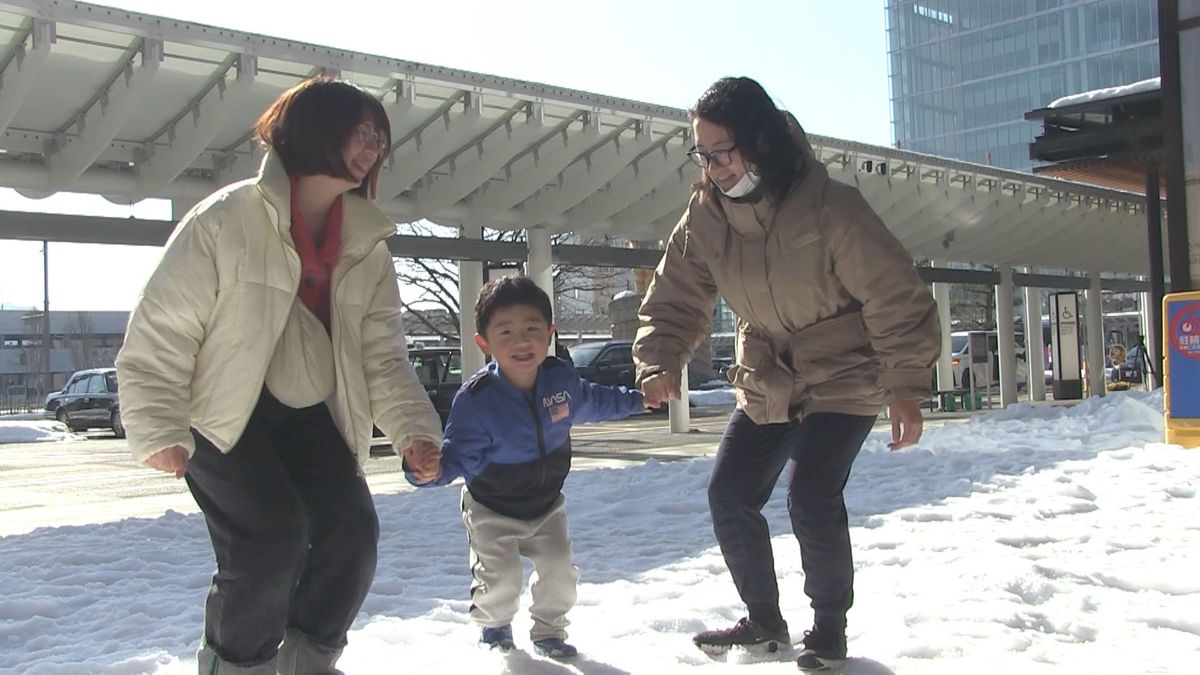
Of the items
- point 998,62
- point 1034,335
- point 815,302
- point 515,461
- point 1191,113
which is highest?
point 998,62

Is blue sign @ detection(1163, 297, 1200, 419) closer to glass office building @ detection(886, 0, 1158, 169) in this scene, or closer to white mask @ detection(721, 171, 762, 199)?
Result: white mask @ detection(721, 171, 762, 199)

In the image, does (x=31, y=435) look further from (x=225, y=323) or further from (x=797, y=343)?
(x=797, y=343)

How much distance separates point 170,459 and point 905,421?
202cm

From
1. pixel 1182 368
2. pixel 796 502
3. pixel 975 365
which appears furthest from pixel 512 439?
pixel 975 365

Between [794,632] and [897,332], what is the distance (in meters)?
1.20

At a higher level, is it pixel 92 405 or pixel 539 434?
pixel 539 434

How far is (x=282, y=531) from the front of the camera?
268 centimetres

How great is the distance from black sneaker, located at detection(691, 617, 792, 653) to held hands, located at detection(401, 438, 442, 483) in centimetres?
111

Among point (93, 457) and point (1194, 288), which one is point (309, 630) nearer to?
point (1194, 288)

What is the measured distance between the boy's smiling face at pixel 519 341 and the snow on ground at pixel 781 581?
91 centimetres

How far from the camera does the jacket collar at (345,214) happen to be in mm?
2832

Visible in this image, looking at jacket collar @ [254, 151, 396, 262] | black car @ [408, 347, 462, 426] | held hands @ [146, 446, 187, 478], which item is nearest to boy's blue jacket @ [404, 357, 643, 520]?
jacket collar @ [254, 151, 396, 262]

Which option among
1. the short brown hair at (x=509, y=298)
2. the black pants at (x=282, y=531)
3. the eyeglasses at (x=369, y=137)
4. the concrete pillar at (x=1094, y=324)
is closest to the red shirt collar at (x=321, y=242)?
the eyeglasses at (x=369, y=137)

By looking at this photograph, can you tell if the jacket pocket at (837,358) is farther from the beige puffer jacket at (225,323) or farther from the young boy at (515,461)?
the beige puffer jacket at (225,323)
